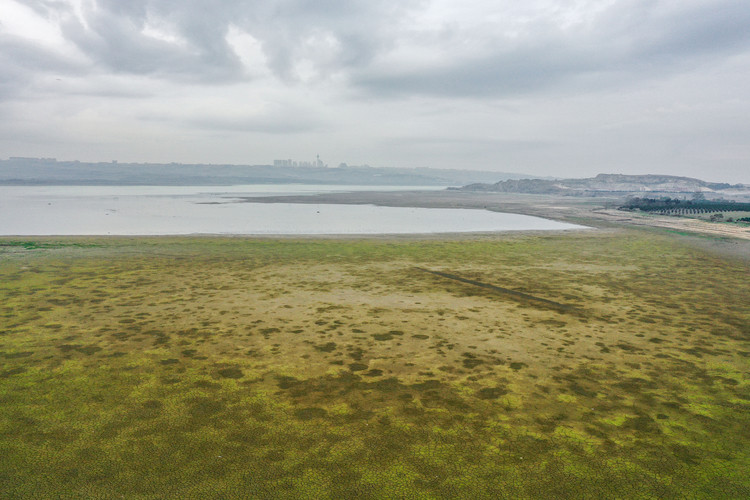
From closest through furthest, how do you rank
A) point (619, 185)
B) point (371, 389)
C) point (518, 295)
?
1. point (371, 389)
2. point (518, 295)
3. point (619, 185)

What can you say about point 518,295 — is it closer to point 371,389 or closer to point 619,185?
point 371,389

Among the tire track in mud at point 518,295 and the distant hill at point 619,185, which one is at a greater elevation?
the distant hill at point 619,185

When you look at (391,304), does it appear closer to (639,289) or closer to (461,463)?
(461,463)

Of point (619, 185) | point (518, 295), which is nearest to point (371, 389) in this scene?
point (518, 295)

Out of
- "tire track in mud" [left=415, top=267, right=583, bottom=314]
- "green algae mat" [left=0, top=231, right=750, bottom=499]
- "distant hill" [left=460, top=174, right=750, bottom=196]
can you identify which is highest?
"distant hill" [left=460, top=174, right=750, bottom=196]

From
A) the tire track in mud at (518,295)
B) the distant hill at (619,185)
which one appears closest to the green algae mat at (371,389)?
the tire track in mud at (518,295)

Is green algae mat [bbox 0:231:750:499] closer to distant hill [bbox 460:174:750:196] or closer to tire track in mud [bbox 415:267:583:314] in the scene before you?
tire track in mud [bbox 415:267:583:314]

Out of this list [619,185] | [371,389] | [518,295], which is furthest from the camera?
[619,185]

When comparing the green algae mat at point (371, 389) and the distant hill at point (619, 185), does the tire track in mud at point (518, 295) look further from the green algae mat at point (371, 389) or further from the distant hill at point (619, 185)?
the distant hill at point (619, 185)

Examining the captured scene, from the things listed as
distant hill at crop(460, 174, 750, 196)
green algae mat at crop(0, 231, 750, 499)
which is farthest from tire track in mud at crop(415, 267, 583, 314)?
distant hill at crop(460, 174, 750, 196)

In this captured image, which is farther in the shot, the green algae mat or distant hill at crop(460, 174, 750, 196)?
distant hill at crop(460, 174, 750, 196)
